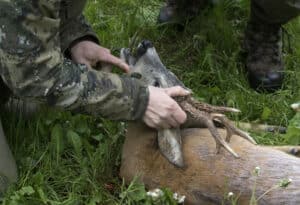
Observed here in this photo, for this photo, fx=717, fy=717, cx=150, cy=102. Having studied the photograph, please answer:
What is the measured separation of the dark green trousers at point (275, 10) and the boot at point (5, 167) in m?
1.78

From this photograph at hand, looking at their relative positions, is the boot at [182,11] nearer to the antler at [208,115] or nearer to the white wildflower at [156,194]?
the antler at [208,115]

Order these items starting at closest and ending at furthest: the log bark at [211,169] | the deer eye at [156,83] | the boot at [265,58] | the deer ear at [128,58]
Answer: the log bark at [211,169] → the deer eye at [156,83] → the deer ear at [128,58] → the boot at [265,58]

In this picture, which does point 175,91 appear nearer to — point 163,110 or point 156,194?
point 163,110

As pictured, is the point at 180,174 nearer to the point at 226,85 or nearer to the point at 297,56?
the point at 226,85

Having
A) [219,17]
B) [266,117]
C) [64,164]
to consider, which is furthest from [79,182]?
[219,17]

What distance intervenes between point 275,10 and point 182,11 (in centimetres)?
79

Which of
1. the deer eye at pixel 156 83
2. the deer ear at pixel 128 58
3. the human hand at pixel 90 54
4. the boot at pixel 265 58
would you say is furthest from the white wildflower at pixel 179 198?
the boot at pixel 265 58

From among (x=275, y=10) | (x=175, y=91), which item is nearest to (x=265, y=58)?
(x=275, y=10)

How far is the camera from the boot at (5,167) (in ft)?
10.8

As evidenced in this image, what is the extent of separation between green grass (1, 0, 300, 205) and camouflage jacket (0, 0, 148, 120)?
43cm

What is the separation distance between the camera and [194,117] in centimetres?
315

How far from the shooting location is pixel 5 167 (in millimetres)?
3309

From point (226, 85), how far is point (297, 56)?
0.58m

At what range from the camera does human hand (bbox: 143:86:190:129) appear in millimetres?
3004
